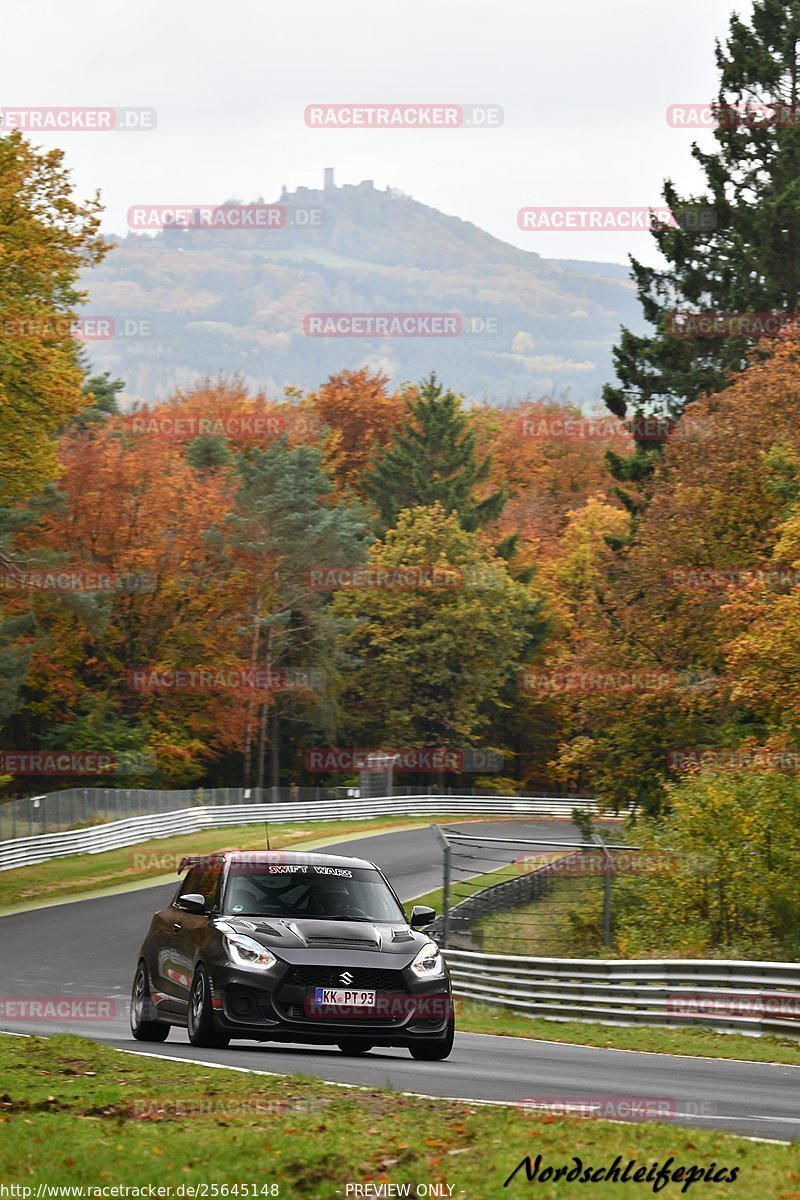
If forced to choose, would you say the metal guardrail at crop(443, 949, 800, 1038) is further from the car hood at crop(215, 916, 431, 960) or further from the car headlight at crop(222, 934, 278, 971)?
the car headlight at crop(222, 934, 278, 971)

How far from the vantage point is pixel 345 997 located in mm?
13680

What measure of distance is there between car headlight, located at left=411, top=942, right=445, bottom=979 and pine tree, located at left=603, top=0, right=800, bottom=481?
129 feet

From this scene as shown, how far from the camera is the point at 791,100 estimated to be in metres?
55.7

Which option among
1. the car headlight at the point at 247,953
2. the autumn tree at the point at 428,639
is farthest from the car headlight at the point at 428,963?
the autumn tree at the point at 428,639

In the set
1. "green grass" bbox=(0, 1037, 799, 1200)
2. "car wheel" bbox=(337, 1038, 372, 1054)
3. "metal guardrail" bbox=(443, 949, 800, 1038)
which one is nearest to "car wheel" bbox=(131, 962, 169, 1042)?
"car wheel" bbox=(337, 1038, 372, 1054)

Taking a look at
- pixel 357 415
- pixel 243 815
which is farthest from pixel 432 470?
pixel 243 815

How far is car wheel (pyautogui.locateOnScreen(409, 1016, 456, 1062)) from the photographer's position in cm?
1425

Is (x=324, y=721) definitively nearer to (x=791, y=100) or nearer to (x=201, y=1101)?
(x=791, y=100)

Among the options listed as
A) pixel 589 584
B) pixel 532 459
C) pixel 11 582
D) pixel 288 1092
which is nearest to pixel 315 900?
pixel 288 1092

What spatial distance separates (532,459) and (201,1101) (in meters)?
98.8

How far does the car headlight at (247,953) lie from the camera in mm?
13719

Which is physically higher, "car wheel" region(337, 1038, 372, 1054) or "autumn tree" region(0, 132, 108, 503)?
"autumn tree" region(0, 132, 108, 503)

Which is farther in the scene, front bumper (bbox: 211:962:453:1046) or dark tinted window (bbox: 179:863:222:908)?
dark tinted window (bbox: 179:863:222:908)

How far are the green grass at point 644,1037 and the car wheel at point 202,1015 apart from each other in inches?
217
